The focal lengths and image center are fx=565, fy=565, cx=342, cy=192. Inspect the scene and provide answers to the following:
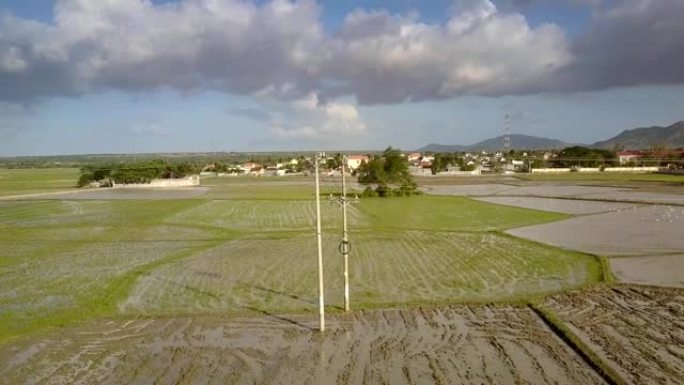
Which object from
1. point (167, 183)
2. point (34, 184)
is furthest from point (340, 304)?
point (34, 184)

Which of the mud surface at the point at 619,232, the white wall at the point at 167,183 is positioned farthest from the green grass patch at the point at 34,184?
the mud surface at the point at 619,232

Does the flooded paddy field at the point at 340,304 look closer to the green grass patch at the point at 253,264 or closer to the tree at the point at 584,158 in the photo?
the green grass patch at the point at 253,264

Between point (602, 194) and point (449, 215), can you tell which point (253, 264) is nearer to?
point (449, 215)

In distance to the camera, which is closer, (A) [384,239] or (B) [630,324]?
(B) [630,324]

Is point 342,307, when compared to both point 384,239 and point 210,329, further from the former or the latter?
point 384,239

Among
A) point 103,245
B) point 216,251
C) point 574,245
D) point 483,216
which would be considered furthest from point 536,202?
point 103,245
